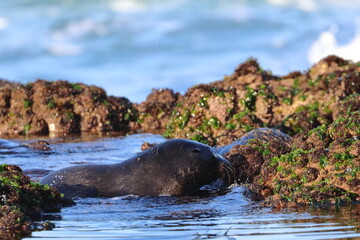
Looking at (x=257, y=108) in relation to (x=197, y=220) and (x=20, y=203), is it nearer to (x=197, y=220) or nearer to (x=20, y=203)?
(x=197, y=220)

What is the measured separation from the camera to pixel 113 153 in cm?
1647

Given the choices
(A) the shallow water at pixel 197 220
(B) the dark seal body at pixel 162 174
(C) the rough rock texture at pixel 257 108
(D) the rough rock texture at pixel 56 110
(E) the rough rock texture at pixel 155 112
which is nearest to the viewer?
(A) the shallow water at pixel 197 220

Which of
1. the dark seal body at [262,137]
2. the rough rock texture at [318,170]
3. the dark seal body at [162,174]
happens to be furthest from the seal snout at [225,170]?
the dark seal body at [262,137]

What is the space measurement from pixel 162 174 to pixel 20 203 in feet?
9.33

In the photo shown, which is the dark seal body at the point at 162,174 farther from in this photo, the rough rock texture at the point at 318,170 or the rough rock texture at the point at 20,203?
the rough rock texture at the point at 20,203

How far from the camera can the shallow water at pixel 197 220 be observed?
21.6ft

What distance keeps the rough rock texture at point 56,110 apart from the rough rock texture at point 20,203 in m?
13.3

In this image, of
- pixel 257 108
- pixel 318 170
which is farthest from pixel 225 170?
pixel 257 108

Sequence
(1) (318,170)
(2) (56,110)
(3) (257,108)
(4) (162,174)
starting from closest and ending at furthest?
(1) (318,170) < (4) (162,174) < (3) (257,108) < (2) (56,110)

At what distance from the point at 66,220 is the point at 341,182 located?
10.7 feet

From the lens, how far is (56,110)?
2259 centimetres

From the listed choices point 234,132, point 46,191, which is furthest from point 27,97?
point 46,191

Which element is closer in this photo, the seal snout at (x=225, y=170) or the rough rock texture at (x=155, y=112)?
the seal snout at (x=225, y=170)

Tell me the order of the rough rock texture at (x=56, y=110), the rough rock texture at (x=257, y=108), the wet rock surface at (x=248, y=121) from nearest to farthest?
1. the wet rock surface at (x=248, y=121)
2. the rough rock texture at (x=257, y=108)
3. the rough rock texture at (x=56, y=110)
